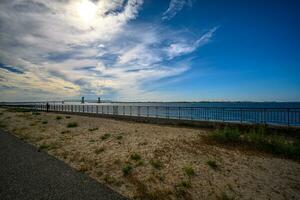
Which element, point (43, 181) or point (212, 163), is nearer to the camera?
point (43, 181)

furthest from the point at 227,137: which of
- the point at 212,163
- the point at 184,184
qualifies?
the point at 184,184

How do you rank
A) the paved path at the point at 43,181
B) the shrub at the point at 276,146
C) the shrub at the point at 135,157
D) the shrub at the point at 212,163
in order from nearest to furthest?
the paved path at the point at 43,181 < the shrub at the point at 212,163 < the shrub at the point at 135,157 < the shrub at the point at 276,146

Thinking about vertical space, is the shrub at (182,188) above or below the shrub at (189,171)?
below

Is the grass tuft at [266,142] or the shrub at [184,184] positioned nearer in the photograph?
Answer: the shrub at [184,184]

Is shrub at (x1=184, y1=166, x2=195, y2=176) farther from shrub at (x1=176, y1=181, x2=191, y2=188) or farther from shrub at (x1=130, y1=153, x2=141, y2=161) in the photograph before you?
shrub at (x1=130, y1=153, x2=141, y2=161)

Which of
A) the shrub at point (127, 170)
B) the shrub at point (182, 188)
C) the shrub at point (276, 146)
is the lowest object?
the shrub at point (182, 188)

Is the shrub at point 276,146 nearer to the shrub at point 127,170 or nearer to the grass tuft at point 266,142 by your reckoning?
the grass tuft at point 266,142

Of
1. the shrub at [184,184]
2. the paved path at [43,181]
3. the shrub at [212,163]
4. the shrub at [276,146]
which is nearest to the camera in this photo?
the paved path at [43,181]

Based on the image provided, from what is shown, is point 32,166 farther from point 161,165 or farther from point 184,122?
point 184,122

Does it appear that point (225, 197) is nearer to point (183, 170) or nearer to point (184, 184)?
point (184, 184)

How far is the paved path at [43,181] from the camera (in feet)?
12.4

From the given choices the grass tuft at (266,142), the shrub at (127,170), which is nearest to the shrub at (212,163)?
the shrub at (127,170)

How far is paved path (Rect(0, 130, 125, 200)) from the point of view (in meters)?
3.78

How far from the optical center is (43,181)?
438 cm
